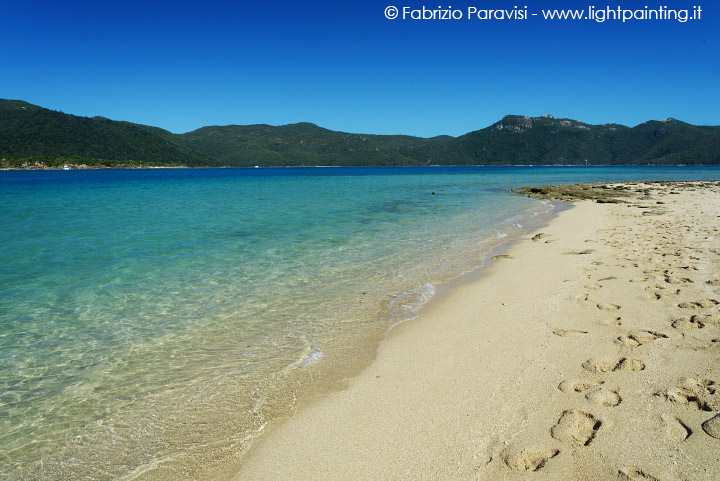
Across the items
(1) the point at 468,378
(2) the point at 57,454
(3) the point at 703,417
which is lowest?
(2) the point at 57,454

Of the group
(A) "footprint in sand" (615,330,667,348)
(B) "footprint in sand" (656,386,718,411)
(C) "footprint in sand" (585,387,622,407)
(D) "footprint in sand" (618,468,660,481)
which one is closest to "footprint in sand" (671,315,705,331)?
(A) "footprint in sand" (615,330,667,348)

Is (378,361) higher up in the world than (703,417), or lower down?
lower down

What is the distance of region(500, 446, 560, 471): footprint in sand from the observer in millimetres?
3002

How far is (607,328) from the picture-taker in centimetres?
543

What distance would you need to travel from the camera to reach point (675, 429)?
318 cm

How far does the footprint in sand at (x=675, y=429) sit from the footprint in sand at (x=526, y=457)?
939 millimetres

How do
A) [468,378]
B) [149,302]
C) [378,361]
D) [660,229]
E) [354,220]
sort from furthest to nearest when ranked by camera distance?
[354,220]
[660,229]
[149,302]
[378,361]
[468,378]

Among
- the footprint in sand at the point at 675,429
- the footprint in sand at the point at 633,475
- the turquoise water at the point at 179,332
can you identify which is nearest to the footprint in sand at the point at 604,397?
the footprint in sand at the point at 675,429

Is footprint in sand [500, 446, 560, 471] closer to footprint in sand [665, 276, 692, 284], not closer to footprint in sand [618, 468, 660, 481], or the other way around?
footprint in sand [618, 468, 660, 481]

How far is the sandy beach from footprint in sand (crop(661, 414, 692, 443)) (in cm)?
1

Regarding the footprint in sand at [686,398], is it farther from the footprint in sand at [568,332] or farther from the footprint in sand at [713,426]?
the footprint in sand at [568,332]

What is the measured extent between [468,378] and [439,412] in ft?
2.64

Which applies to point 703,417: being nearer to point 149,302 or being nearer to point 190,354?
point 190,354

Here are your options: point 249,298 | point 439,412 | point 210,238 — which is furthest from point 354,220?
point 439,412
